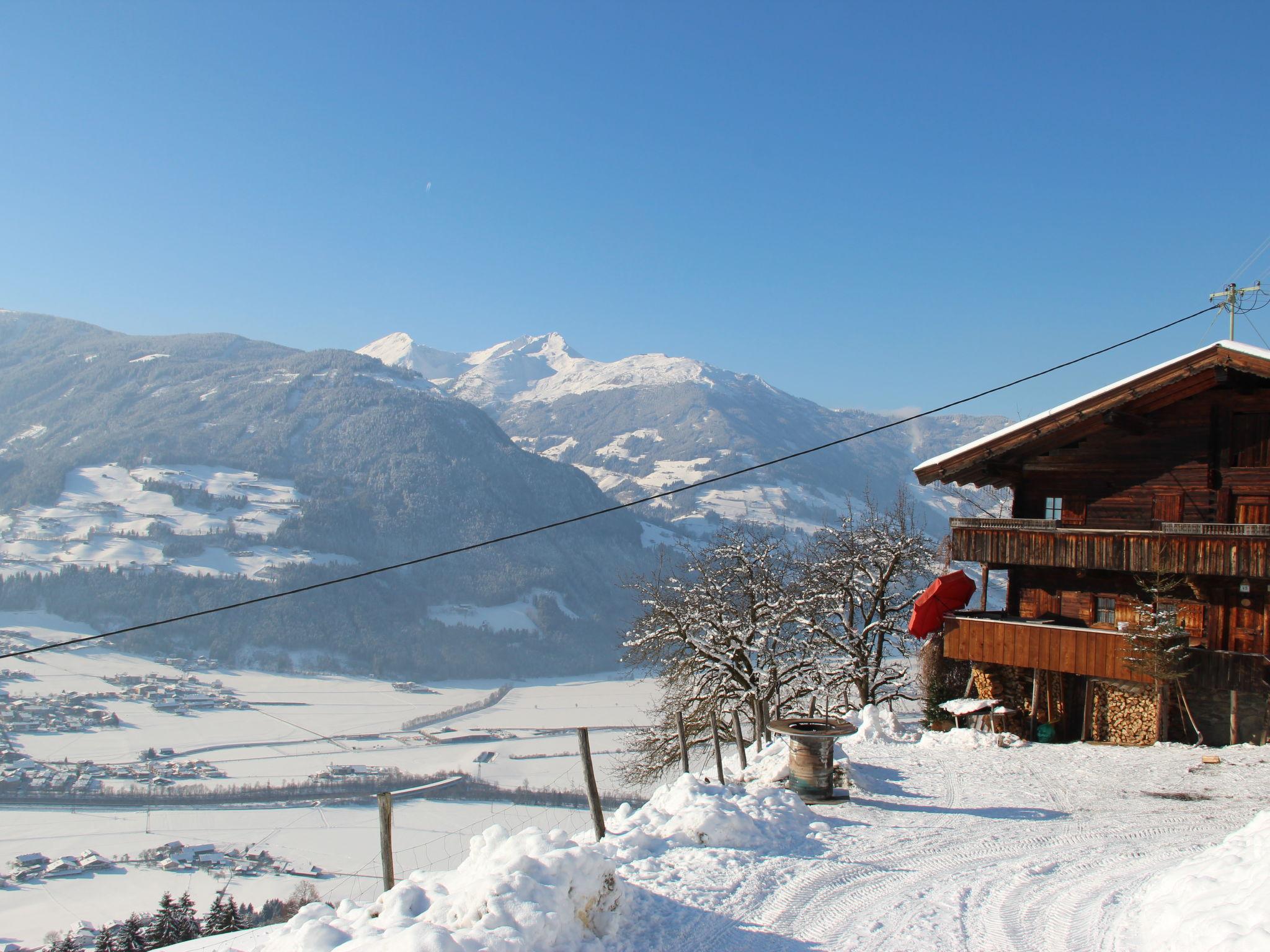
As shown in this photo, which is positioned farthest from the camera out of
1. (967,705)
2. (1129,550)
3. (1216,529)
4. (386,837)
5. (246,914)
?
(246,914)

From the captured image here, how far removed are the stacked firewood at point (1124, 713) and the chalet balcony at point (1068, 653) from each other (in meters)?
0.43

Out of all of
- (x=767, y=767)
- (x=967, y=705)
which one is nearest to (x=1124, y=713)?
(x=967, y=705)

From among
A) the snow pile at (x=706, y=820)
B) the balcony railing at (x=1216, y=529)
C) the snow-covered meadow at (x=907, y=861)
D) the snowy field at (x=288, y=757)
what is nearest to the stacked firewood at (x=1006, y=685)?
the snow-covered meadow at (x=907, y=861)

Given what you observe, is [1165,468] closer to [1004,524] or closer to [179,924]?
[1004,524]

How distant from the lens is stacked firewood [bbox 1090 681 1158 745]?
19250mm

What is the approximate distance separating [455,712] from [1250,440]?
13526 centimetres

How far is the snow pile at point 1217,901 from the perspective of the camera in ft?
20.0

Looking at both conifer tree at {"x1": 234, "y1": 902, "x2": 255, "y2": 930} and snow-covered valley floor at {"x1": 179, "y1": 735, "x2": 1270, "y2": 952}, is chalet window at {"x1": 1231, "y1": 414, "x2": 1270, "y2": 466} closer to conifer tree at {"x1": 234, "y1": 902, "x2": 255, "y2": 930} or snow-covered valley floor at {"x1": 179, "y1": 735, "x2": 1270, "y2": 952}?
snow-covered valley floor at {"x1": 179, "y1": 735, "x2": 1270, "y2": 952}

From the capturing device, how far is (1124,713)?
1970cm

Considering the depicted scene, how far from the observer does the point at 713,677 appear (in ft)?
91.9

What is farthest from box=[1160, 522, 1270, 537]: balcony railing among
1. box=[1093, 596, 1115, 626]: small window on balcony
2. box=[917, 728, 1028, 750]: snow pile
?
box=[917, 728, 1028, 750]: snow pile

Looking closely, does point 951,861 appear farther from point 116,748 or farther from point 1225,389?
point 116,748

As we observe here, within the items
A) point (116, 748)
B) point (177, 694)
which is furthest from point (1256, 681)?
point (177, 694)

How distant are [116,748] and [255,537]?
97.5m
